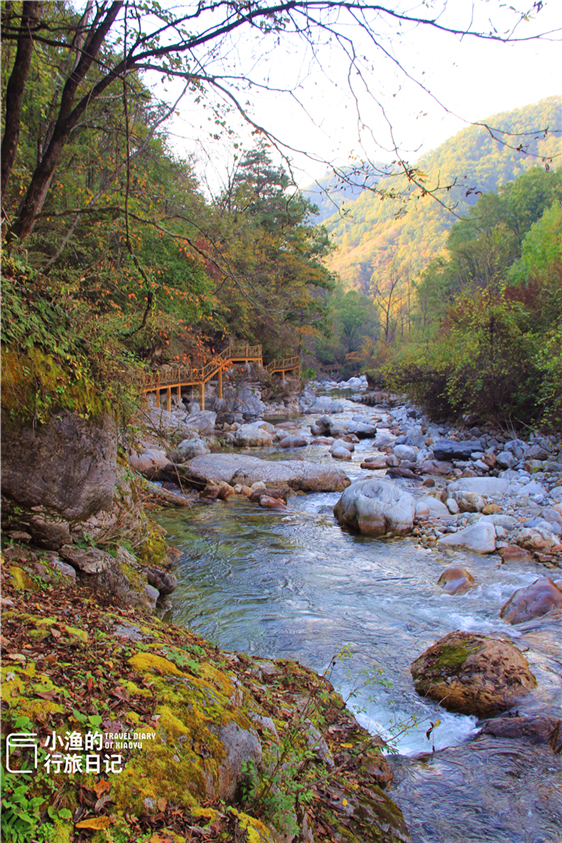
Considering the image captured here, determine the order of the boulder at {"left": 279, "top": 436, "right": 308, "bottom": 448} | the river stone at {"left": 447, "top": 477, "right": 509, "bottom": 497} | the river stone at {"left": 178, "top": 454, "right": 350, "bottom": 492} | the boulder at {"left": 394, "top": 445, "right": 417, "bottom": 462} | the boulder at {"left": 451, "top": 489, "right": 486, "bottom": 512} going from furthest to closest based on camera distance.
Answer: the boulder at {"left": 279, "top": 436, "right": 308, "bottom": 448} < the boulder at {"left": 394, "top": 445, "right": 417, "bottom": 462} < the river stone at {"left": 178, "top": 454, "right": 350, "bottom": 492} < the river stone at {"left": 447, "top": 477, "right": 509, "bottom": 497} < the boulder at {"left": 451, "top": 489, "right": 486, "bottom": 512}

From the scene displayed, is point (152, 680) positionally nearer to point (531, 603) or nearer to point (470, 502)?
point (531, 603)

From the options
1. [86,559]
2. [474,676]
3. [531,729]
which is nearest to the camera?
[531,729]

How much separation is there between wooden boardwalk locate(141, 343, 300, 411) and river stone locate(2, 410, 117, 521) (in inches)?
356

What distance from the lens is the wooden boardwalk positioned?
1938 centimetres

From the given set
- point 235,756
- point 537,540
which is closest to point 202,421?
point 537,540

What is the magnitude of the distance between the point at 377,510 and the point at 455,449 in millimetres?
6799

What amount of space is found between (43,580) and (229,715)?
2.07m

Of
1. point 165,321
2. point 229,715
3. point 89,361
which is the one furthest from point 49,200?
point 229,715

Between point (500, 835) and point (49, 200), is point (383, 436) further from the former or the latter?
point (500, 835)

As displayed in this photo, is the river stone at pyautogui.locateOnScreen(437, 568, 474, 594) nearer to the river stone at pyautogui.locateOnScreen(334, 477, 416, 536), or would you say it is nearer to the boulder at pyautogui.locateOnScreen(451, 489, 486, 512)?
the river stone at pyautogui.locateOnScreen(334, 477, 416, 536)

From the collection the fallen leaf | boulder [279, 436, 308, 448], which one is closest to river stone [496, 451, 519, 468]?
boulder [279, 436, 308, 448]

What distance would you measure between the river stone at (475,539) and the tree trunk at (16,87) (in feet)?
26.7

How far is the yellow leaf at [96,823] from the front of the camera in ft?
5.37

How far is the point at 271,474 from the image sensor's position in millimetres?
12531
